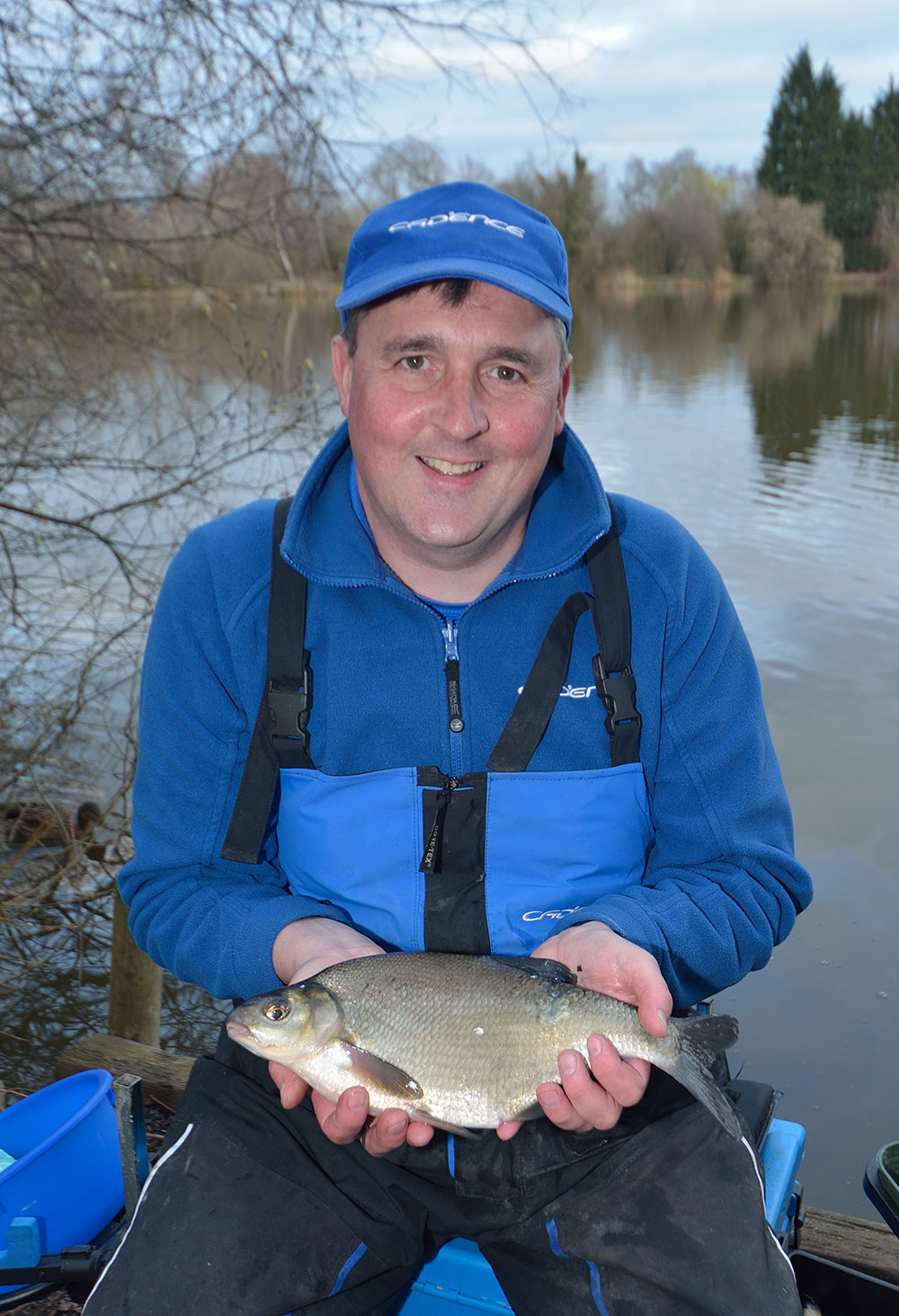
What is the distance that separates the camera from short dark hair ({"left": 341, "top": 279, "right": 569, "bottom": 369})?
2.27 m

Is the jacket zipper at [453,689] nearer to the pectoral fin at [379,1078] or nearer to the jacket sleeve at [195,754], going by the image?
the jacket sleeve at [195,754]

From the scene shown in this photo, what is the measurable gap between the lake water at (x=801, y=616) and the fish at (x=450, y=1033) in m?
2.33

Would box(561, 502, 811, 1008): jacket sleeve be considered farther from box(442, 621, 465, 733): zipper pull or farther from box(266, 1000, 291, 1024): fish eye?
box(266, 1000, 291, 1024): fish eye

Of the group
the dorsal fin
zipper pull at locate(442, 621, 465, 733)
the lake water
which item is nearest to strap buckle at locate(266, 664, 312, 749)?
zipper pull at locate(442, 621, 465, 733)

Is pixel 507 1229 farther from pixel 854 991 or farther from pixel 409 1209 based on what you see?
pixel 854 991

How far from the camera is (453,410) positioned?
7.54 ft

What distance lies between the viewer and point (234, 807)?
2318 millimetres

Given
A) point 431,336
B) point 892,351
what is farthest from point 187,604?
point 892,351

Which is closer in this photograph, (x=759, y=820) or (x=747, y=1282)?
(x=747, y=1282)

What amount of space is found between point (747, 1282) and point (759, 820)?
2.93 feet

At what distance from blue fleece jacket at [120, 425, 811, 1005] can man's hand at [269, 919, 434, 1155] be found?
0.29 ft

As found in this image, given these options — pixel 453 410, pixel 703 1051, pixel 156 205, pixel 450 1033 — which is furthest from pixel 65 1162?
pixel 156 205

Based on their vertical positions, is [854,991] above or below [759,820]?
below

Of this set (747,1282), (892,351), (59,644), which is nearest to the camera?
(747,1282)
